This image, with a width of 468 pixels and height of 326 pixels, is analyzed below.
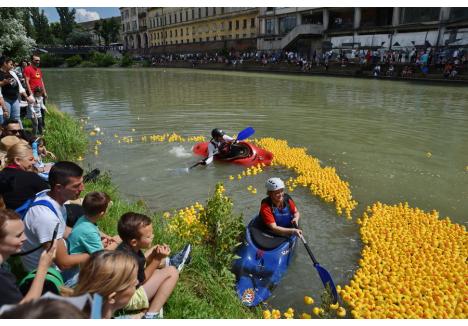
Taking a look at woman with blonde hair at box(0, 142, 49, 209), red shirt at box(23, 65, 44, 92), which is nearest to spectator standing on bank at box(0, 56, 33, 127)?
red shirt at box(23, 65, 44, 92)

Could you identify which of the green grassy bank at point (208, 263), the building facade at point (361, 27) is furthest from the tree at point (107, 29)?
the green grassy bank at point (208, 263)

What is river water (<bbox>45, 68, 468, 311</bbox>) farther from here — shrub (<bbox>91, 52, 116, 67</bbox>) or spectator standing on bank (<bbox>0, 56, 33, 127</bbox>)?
shrub (<bbox>91, 52, 116, 67</bbox>)

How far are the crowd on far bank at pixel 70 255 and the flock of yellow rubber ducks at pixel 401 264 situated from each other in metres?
1.43

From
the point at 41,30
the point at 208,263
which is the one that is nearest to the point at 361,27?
the point at 208,263

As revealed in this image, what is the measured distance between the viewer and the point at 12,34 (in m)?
13.9

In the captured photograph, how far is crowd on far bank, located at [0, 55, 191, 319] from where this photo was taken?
2385 millimetres

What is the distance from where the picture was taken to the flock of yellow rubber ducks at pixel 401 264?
13.8 feet

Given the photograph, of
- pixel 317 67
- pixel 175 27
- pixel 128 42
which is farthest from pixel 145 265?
pixel 128 42

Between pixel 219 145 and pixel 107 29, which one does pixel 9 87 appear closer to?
pixel 219 145

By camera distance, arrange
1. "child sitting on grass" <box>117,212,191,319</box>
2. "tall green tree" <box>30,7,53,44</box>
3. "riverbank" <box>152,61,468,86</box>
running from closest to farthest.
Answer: "child sitting on grass" <box>117,212,191,319</box> → "riverbank" <box>152,61,468,86</box> → "tall green tree" <box>30,7,53,44</box>

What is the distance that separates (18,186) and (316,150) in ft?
28.4

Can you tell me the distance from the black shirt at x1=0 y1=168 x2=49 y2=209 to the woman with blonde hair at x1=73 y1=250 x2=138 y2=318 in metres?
2.15

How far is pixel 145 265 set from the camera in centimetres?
392

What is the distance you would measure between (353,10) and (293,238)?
144 feet
